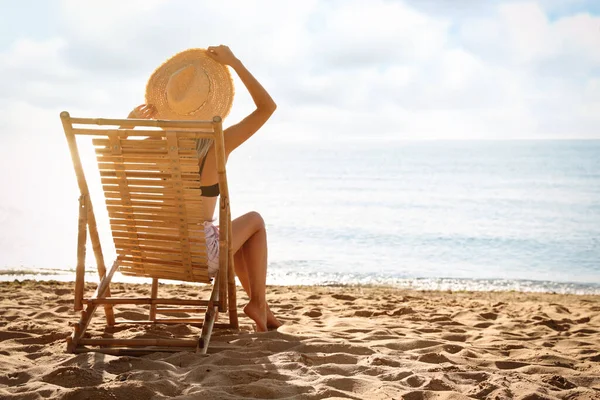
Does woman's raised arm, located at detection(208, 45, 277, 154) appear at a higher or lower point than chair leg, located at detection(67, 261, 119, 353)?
higher

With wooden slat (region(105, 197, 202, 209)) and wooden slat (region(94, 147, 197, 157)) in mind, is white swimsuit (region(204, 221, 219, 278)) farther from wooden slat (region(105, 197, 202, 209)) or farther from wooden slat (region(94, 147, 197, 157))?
wooden slat (region(94, 147, 197, 157))

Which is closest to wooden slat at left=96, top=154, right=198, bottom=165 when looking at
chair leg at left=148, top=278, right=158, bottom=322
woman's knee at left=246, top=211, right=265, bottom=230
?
woman's knee at left=246, top=211, right=265, bottom=230

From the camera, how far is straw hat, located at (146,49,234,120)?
12.9ft

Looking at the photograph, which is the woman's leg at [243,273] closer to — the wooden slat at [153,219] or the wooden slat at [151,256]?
the wooden slat at [151,256]

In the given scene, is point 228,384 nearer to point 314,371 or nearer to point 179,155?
point 314,371

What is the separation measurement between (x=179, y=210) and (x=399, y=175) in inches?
1334

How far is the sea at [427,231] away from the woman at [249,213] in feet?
14.2

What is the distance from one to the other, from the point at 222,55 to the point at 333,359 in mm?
1822

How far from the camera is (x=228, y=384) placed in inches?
117

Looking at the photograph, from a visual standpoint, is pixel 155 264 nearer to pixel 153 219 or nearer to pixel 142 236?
pixel 142 236

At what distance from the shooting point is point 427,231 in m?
15.3

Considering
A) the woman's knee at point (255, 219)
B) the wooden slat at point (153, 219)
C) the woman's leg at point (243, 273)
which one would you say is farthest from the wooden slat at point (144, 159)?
the woman's leg at point (243, 273)

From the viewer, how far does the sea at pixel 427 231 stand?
9227mm

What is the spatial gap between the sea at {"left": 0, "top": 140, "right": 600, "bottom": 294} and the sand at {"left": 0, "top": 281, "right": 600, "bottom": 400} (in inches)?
135
